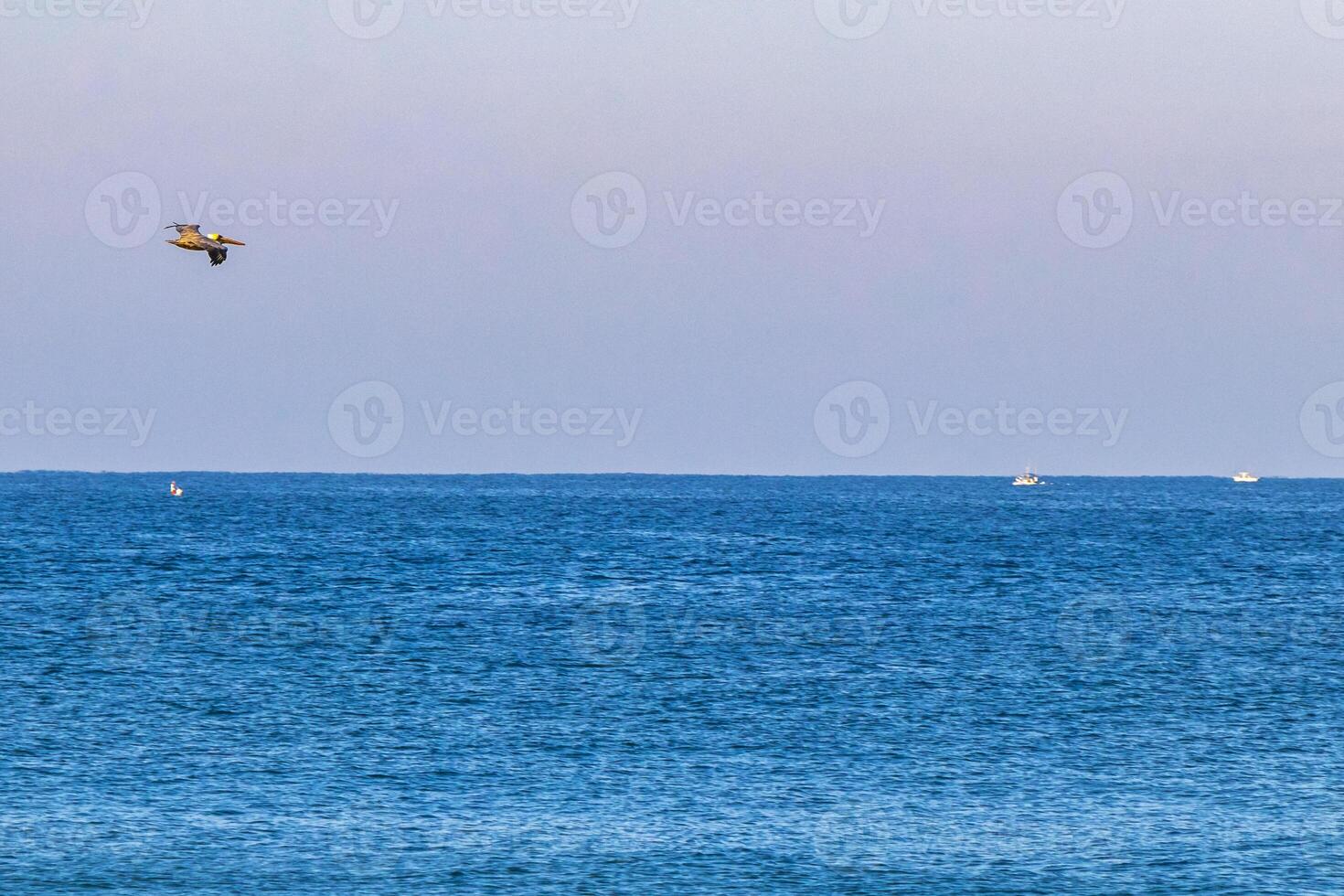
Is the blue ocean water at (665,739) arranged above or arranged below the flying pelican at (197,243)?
below

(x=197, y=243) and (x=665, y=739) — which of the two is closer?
→ (x=197, y=243)

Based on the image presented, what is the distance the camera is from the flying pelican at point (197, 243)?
103ft

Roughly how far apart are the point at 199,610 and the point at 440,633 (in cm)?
1959

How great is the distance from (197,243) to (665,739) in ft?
112

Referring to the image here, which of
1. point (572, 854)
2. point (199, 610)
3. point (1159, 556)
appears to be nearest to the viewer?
point (572, 854)

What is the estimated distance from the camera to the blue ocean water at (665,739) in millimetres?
45375

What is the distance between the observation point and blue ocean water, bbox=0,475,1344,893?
45375 mm

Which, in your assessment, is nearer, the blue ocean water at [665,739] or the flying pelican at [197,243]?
the flying pelican at [197,243]

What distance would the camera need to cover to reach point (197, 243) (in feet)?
104

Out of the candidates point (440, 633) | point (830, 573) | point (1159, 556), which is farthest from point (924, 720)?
point (1159, 556)

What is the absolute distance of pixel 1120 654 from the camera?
8375 centimetres

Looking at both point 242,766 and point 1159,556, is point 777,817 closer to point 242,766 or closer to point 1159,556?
point 242,766

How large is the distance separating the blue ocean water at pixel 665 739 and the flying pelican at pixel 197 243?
60.6 feet

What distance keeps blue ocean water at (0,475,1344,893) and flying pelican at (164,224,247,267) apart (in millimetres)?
18460
